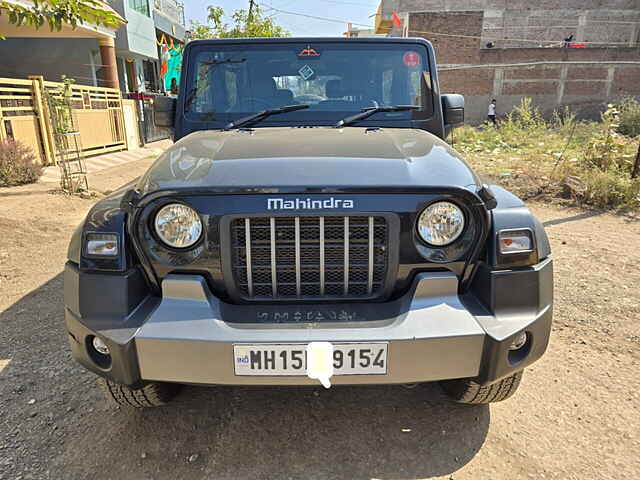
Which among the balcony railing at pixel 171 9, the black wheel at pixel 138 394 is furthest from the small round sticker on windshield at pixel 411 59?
the balcony railing at pixel 171 9

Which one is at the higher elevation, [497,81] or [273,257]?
[497,81]

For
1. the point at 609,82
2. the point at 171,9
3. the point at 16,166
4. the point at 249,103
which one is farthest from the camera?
the point at 609,82

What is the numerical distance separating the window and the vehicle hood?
62.7ft

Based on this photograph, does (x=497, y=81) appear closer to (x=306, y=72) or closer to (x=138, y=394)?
(x=306, y=72)

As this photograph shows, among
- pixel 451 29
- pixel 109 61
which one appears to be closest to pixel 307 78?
pixel 109 61

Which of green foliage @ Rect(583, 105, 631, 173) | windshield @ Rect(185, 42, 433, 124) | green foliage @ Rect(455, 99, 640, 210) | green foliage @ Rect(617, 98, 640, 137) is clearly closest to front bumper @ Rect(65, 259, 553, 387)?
windshield @ Rect(185, 42, 433, 124)

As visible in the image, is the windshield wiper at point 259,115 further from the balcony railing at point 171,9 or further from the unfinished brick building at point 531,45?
the unfinished brick building at point 531,45

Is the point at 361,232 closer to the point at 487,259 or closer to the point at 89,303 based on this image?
the point at 487,259

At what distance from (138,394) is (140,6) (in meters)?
21.3

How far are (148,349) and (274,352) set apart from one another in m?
0.47

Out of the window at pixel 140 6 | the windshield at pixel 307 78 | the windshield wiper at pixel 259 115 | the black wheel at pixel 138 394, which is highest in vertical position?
the window at pixel 140 6

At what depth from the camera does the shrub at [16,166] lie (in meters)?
8.12

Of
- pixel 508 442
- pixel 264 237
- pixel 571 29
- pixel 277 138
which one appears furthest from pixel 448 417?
pixel 571 29

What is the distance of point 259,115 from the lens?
3.04 metres
